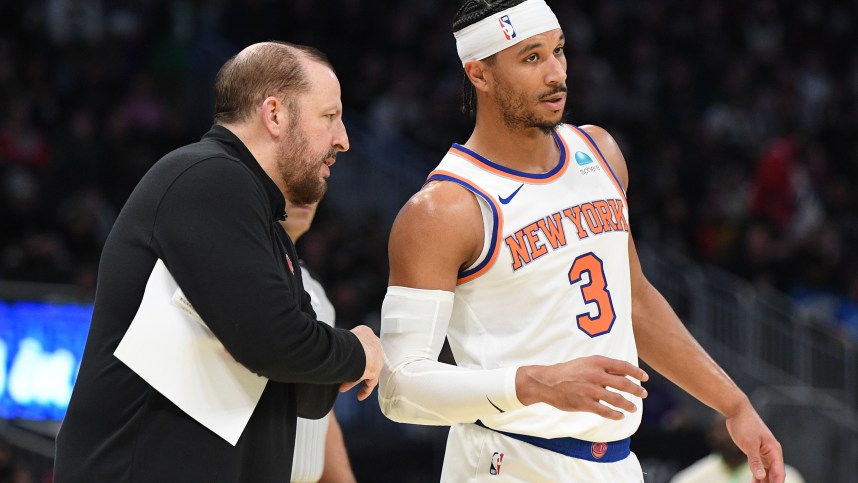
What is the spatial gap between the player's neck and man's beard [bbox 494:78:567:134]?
3 cm

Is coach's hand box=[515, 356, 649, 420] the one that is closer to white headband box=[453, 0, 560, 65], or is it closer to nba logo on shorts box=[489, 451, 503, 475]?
nba logo on shorts box=[489, 451, 503, 475]

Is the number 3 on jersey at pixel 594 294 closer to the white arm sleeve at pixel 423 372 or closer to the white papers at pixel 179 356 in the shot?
the white arm sleeve at pixel 423 372

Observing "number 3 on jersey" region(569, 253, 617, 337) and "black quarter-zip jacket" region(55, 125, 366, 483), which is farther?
"number 3 on jersey" region(569, 253, 617, 337)

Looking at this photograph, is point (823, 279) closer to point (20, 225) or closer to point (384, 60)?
point (384, 60)

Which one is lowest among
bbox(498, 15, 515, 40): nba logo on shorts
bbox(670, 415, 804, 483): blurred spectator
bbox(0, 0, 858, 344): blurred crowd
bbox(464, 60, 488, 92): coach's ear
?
bbox(670, 415, 804, 483): blurred spectator

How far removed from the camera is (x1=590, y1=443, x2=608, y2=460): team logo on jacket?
4066mm

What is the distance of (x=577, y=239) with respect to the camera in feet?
13.5

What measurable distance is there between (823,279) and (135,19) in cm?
803

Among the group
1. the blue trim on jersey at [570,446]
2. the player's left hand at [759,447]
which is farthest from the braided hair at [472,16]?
the player's left hand at [759,447]

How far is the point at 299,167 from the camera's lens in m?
3.47

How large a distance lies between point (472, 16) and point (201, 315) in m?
1.69

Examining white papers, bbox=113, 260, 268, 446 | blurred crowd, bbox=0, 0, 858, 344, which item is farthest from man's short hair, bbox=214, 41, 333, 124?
blurred crowd, bbox=0, 0, 858, 344

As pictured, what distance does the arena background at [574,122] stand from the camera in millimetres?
10266

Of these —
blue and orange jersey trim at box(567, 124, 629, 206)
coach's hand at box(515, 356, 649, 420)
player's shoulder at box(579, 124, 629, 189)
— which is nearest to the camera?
coach's hand at box(515, 356, 649, 420)
